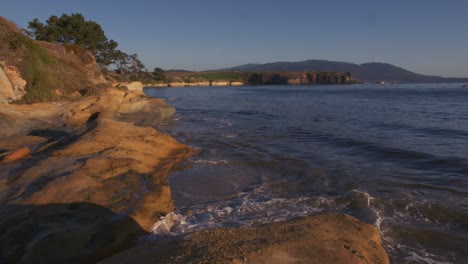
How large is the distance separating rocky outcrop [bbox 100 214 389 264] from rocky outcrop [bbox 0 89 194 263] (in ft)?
4.69

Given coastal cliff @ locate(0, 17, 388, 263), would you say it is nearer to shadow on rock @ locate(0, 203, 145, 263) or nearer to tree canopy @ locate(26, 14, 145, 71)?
shadow on rock @ locate(0, 203, 145, 263)

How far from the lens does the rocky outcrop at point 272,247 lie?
145 inches

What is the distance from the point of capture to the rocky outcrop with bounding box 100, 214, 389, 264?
12.1 feet

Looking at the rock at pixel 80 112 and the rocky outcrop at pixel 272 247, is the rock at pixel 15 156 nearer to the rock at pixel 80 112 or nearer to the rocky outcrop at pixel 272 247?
the rock at pixel 80 112

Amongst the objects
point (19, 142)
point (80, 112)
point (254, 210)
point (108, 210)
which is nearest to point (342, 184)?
point (254, 210)

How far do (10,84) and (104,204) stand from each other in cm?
1392

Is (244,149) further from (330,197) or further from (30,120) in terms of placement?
(30,120)

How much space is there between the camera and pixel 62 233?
16.4ft

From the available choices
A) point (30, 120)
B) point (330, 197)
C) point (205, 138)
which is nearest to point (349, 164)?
point (330, 197)

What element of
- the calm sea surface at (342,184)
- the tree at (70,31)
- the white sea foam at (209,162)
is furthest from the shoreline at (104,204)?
the tree at (70,31)

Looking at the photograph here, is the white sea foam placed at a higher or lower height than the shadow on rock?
lower

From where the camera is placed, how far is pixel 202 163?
11203 millimetres

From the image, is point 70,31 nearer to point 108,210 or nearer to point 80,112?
point 80,112

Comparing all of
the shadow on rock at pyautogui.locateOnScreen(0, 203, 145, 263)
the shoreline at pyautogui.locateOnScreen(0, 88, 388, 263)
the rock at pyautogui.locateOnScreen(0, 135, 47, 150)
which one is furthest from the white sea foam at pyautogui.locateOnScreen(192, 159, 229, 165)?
the rock at pyautogui.locateOnScreen(0, 135, 47, 150)
